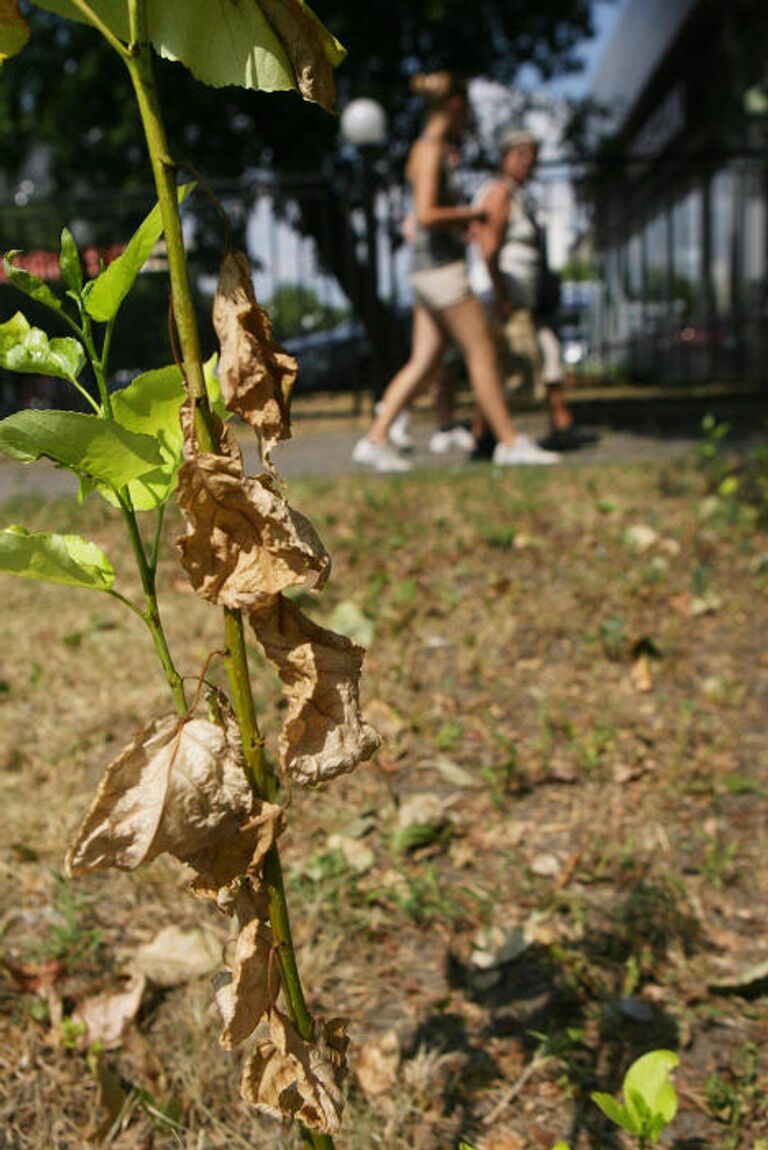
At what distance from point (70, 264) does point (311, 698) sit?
0.43 meters

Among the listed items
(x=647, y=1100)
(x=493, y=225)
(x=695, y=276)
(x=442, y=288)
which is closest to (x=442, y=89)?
(x=493, y=225)

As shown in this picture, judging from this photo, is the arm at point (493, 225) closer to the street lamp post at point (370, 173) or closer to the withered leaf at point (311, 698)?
the street lamp post at point (370, 173)

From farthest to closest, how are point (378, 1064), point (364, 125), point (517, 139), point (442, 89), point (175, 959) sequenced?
point (364, 125) → point (517, 139) → point (442, 89) → point (175, 959) → point (378, 1064)

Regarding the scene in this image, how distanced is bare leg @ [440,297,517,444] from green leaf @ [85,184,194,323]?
4.77m

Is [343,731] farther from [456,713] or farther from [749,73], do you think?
Result: [749,73]

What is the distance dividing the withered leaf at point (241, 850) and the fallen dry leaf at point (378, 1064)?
103 cm

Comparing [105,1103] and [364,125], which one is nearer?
[105,1103]

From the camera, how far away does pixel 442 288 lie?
5.68 meters

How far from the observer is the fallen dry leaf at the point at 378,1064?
1877 mm

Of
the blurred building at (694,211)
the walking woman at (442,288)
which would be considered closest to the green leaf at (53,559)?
the walking woman at (442,288)

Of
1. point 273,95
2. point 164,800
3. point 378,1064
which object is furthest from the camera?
point 273,95

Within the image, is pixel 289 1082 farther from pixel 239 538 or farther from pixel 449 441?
pixel 449 441

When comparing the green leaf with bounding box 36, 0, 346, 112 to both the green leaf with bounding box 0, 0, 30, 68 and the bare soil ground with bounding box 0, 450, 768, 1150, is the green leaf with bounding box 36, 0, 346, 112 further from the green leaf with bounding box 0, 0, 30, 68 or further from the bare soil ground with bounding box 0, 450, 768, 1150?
the bare soil ground with bounding box 0, 450, 768, 1150

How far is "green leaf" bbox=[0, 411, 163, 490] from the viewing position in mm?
937
